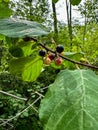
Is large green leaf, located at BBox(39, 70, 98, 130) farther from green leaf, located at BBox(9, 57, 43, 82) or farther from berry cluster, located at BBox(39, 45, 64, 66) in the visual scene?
green leaf, located at BBox(9, 57, 43, 82)

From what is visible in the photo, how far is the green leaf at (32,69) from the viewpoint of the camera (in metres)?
0.82

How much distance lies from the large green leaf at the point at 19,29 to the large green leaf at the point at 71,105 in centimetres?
9

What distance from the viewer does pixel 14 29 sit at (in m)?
0.61

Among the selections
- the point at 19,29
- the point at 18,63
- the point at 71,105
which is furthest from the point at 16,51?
the point at 71,105

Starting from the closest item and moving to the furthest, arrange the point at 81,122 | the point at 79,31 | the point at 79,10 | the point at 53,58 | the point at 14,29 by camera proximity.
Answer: the point at 81,122 < the point at 14,29 < the point at 53,58 < the point at 79,31 < the point at 79,10

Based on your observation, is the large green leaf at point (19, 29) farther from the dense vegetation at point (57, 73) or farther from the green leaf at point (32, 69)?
the green leaf at point (32, 69)

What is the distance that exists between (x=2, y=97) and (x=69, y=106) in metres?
4.56

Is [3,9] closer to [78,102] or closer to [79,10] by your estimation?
[78,102]

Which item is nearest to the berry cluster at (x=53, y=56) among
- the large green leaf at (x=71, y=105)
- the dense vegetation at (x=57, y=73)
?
the dense vegetation at (x=57, y=73)

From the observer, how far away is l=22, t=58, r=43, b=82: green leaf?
0.82m

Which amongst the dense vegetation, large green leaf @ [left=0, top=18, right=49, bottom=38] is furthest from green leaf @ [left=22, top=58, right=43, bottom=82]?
large green leaf @ [left=0, top=18, right=49, bottom=38]

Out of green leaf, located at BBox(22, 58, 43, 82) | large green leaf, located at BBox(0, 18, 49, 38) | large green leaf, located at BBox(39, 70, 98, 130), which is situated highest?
large green leaf, located at BBox(0, 18, 49, 38)

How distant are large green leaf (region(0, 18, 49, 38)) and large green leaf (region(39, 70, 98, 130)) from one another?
0.28 ft

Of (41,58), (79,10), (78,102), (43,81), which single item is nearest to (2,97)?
(43,81)
